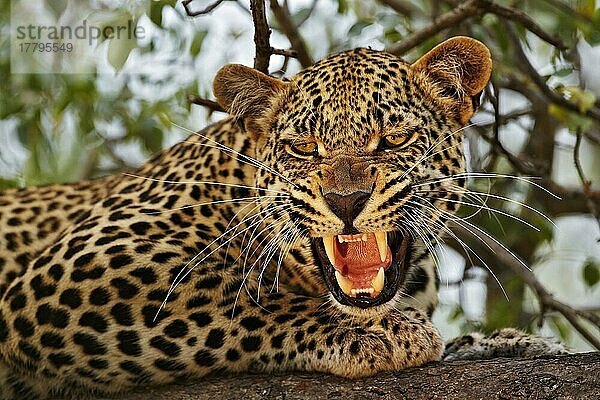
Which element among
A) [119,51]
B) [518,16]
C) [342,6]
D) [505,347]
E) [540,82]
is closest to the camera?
[505,347]

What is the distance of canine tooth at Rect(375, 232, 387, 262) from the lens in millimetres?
5289

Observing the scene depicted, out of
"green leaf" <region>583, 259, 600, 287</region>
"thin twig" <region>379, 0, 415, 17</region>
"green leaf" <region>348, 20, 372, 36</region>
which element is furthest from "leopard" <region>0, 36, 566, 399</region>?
"thin twig" <region>379, 0, 415, 17</region>

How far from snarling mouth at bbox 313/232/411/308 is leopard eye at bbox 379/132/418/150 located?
1.48ft

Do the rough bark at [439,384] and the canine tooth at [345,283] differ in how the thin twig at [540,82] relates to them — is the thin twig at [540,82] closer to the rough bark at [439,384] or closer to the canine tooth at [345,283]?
the canine tooth at [345,283]

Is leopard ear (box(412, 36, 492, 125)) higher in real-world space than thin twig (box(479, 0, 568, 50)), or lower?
lower

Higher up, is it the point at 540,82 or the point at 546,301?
the point at 540,82

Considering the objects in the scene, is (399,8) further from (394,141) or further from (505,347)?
(505,347)

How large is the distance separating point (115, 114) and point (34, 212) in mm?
1782

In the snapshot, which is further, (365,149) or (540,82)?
(540,82)

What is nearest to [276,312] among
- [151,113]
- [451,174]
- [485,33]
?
[451,174]

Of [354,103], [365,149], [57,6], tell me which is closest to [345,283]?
[365,149]

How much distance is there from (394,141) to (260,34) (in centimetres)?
95

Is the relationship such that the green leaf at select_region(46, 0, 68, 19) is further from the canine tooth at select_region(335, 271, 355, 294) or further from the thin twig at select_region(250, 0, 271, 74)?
the canine tooth at select_region(335, 271, 355, 294)

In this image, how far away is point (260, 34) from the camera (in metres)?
5.69
